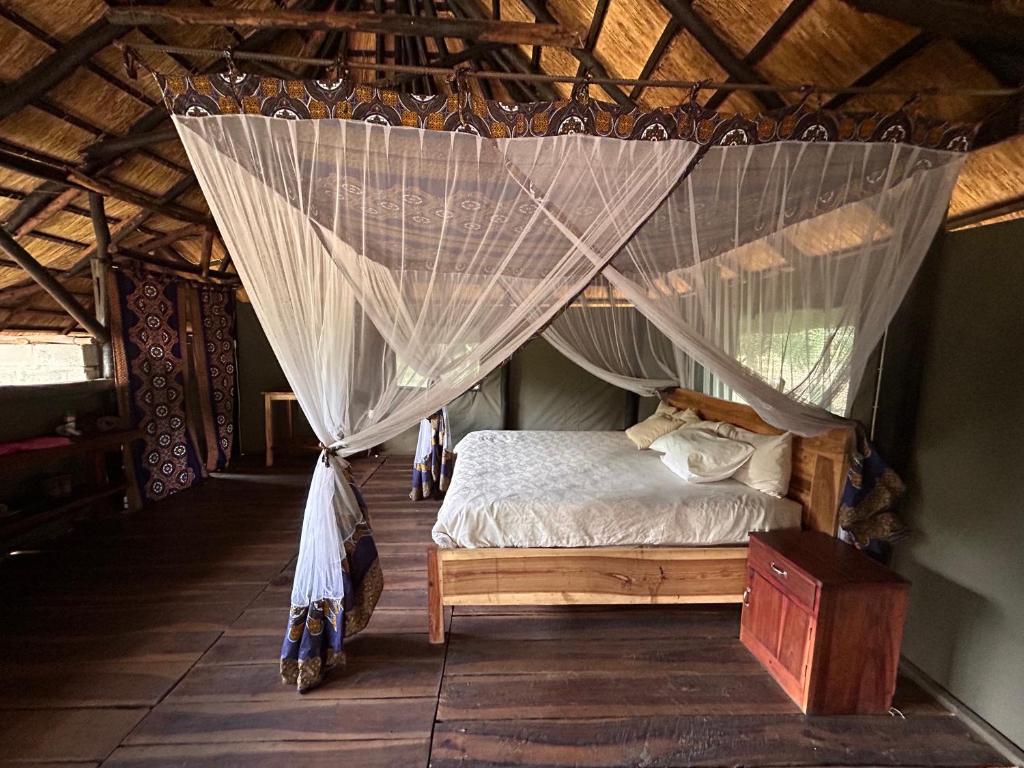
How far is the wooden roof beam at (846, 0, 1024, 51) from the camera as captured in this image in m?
1.37

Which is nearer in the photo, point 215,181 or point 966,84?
point 215,181

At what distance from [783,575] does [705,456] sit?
0.78 m

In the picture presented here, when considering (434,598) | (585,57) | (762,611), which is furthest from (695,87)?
A: (434,598)

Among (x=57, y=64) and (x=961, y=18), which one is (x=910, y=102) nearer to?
(x=961, y=18)

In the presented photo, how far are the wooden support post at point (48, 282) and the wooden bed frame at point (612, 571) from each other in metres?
3.55

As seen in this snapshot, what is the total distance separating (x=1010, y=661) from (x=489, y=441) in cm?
290

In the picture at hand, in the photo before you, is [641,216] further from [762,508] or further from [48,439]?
[48,439]

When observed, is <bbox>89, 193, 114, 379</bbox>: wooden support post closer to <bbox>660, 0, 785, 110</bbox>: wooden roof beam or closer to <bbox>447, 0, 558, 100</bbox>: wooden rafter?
<bbox>447, 0, 558, 100</bbox>: wooden rafter

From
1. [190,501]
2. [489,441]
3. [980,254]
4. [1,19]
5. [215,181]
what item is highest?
[1,19]

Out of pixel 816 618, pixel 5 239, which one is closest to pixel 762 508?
pixel 816 618

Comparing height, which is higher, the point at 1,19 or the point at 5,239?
the point at 1,19

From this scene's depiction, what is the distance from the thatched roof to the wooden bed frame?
134 cm

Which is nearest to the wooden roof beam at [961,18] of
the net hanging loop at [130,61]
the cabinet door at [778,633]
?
the cabinet door at [778,633]

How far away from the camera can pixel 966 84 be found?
1646 millimetres
